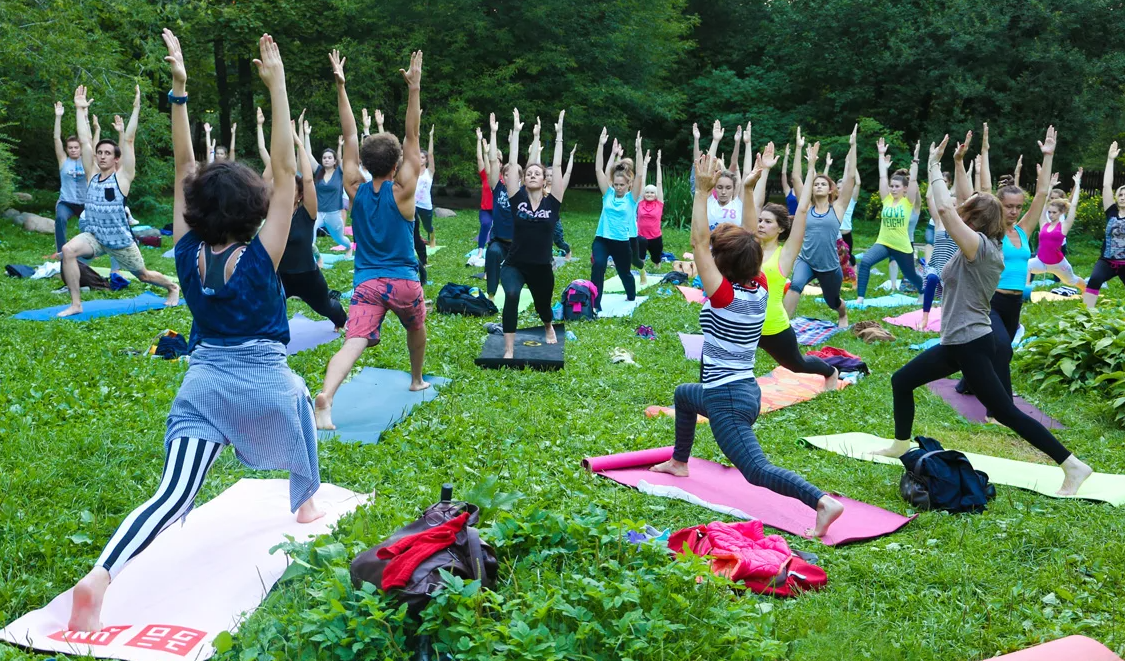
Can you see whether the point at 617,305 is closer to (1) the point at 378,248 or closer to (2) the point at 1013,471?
(1) the point at 378,248

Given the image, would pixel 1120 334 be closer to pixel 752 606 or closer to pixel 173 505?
pixel 752 606

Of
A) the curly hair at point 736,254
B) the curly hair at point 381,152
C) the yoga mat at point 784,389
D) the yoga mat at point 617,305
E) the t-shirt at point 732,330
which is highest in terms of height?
the curly hair at point 381,152

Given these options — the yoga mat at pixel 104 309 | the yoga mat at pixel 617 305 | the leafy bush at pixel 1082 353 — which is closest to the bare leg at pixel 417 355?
the yoga mat at pixel 617 305

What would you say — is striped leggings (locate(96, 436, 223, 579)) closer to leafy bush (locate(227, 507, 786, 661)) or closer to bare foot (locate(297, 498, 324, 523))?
leafy bush (locate(227, 507, 786, 661))

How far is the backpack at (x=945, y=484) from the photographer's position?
489 centimetres

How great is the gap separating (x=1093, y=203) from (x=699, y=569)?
70.3ft

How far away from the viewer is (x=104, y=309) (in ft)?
33.5

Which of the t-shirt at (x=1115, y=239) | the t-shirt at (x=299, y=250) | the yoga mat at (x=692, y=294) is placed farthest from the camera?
the yoga mat at (x=692, y=294)

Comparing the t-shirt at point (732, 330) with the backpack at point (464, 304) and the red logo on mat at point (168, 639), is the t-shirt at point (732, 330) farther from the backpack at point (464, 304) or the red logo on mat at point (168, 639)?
the backpack at point (464, 304)

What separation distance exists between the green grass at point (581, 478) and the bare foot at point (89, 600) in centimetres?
21

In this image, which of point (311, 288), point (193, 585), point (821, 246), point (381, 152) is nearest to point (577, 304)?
point (821, 246)

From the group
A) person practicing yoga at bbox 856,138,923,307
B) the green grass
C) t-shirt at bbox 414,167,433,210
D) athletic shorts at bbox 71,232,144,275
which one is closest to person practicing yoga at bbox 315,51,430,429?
the green grass

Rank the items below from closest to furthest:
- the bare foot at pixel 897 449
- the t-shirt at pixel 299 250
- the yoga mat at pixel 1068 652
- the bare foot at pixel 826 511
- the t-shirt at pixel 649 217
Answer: the yoga mat at pixel 1068 652
the bare foot at pixel 826 511
the bare foot at pixel 897 449
the t-shirt at pixel 299 250
the t-shirt at pixel 649 217

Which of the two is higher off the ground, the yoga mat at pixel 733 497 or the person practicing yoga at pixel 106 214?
the person practicing yoga at pixel 106 214
